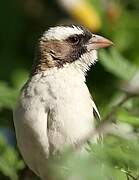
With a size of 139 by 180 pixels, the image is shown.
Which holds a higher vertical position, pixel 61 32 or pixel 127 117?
pixel 127 117

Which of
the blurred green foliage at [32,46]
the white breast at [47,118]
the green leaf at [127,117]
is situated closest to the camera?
the green leaf at [127,117]

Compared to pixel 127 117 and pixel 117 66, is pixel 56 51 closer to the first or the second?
pixel 117 66

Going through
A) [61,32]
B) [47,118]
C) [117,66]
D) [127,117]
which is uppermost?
[127,117]

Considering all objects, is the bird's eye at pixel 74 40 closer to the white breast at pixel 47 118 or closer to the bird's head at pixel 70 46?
the bird's head at pixel 70 46

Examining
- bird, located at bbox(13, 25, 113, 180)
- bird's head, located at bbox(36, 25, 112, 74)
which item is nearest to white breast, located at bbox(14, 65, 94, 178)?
bird, located at bbox(13, 25, 113, 180)

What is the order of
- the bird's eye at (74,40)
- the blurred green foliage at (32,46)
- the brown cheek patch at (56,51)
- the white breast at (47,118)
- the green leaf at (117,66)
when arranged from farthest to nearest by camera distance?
the bird's eye at (74,40) → the brown cheek patch at (56,51) → the blurred green foliage at (32,46) → the white breast at (47,118) → the green leaf at (117,66)

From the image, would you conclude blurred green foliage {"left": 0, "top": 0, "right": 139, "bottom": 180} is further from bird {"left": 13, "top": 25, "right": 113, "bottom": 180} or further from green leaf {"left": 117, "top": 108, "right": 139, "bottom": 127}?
green leaf {"left": 117, "top": 108, "right": 139, "bottom": 127}

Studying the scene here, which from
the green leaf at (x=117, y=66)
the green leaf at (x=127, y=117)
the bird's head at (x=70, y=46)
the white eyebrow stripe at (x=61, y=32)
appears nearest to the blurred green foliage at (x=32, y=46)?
the green leaf at (x=117, y=66)

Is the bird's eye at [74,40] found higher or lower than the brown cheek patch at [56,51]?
higher

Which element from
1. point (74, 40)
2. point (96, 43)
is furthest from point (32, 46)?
point (96, 43)
